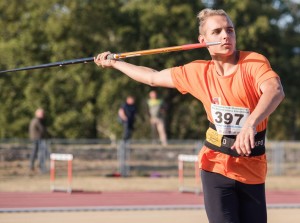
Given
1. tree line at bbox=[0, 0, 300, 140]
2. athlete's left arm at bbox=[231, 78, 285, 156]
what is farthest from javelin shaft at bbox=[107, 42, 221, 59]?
tree line at bbox=[0, 0, 300, 140]

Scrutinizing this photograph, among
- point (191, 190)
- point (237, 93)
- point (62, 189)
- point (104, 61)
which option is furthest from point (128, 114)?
point (237, 93)

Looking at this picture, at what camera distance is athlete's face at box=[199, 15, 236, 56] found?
4.98 meters

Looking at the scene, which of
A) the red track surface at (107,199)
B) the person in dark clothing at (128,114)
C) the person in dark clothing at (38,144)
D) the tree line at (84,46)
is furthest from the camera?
the tree line at (84,46)

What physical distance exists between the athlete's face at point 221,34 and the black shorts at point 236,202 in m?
0.80

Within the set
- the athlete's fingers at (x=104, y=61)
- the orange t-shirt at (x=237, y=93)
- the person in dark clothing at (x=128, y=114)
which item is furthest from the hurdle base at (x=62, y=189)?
the orange t-shirt at (x=237, y=93)

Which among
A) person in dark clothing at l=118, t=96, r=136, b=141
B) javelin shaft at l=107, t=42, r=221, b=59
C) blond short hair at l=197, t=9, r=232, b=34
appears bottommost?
person in dark clothing at l=118, t=96, r=136, b=141

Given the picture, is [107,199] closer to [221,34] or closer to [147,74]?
[147,74]

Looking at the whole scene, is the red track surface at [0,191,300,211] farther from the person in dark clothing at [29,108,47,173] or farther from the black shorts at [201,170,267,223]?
the black shorts at [201,170,267,223]

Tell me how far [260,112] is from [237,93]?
19.9 inches

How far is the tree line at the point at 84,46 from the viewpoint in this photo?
94.1 feet

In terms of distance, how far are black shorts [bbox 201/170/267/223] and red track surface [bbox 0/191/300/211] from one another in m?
8.26

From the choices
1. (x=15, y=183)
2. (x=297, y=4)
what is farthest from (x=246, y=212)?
(x=297, y=4)

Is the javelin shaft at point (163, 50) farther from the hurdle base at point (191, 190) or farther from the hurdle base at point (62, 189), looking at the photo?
the hurdle base at point (191, 190)

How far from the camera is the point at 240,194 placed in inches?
197
